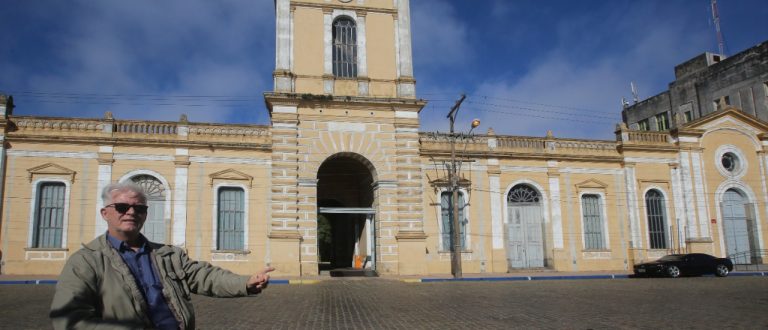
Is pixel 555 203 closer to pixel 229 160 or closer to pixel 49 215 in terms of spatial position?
pixel 229 160

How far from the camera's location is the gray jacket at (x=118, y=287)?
294 centimetres

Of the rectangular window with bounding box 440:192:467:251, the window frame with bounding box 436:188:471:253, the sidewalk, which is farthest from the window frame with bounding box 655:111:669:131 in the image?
the rectangular window with bounding box 440:192:467:251

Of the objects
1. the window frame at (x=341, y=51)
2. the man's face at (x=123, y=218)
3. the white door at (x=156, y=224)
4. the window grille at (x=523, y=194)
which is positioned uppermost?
the window frame at (x=341, y=51)

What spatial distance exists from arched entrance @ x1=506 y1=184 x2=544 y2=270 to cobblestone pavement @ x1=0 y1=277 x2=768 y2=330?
778 cm

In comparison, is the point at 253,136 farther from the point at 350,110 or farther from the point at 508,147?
the point at 508,147

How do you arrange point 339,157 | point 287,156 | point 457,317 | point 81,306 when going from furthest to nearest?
point 339,157
point 287,156
point 457,317
point 81,306

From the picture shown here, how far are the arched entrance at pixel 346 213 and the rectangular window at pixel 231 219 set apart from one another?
3.04 meters

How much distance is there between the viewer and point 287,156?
830 inches

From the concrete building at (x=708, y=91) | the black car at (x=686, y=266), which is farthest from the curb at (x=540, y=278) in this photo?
the concrete building at (x=708, y=91)

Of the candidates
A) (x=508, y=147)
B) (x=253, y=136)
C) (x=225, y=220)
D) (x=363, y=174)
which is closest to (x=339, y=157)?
(x=363, y=174)

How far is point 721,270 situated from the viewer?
21938 mm

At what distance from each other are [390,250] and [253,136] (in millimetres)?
6717

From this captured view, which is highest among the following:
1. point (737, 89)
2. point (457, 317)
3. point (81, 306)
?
point (737, 89)

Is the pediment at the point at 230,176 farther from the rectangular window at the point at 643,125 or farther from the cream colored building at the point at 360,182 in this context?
the rectangular window at the point at 643,125
